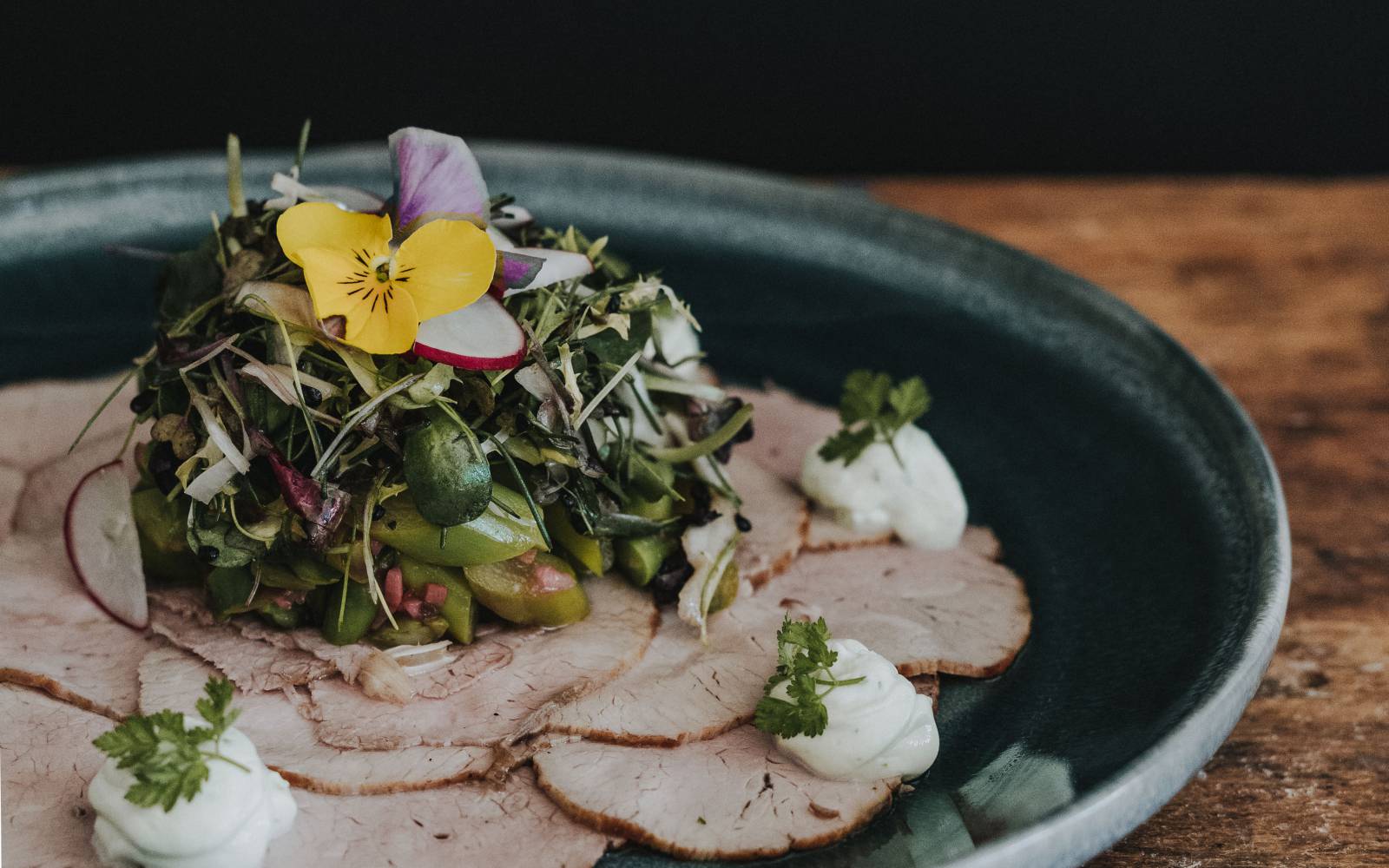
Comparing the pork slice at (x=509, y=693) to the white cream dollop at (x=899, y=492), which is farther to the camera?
the white cream dollop at (x=899, y=492)

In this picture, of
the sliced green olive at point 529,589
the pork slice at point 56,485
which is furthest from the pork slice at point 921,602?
the pork slice at point 56,485

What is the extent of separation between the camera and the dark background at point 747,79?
6516mm

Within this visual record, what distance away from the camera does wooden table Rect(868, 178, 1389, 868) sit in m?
2.48

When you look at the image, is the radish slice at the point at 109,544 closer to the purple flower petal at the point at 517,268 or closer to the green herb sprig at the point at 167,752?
the green herb sprig at the point at 167,752

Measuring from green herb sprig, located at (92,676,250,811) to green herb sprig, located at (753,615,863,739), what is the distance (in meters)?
0.91

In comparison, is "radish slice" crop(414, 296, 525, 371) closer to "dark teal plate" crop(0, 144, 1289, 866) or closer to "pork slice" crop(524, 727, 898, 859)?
"pork slice" crop(524, 727, 898, 859)

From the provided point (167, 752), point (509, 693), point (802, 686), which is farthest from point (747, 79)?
point (167, 752)

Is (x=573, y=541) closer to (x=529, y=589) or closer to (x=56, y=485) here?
(x=529, y=589)

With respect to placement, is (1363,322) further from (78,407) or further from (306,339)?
(78,407)

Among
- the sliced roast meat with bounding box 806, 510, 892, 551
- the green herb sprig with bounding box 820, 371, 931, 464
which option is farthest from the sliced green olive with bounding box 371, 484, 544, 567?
the green herb sprig with bounding box 820, 371, 931, 464

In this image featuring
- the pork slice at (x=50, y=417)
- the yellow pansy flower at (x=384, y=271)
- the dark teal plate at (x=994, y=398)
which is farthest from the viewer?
the pork slice at (x=50, y=417)

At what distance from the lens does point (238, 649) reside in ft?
8.65

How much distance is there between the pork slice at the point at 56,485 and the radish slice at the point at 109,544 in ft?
0.45

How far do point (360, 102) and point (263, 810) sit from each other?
529 cm
